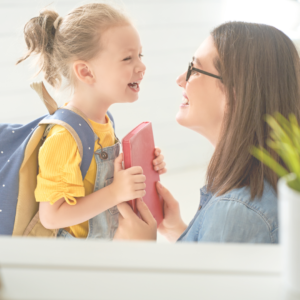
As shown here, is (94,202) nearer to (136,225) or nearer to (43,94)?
(136,225)

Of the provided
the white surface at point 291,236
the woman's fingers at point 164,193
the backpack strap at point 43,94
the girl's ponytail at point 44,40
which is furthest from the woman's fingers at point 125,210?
the white surface at point 291,236

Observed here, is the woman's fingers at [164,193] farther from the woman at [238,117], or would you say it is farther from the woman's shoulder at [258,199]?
the woman's shoulder at [258,199]

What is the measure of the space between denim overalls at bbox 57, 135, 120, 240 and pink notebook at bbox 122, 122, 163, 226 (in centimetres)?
9

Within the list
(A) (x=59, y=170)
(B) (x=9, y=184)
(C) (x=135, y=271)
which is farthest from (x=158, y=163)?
(C) (x=135, y=271)

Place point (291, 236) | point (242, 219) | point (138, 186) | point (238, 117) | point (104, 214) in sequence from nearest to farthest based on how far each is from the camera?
point (291, 236), point (242, 219), point (238, 117), point (138, 186), point (104, 214)

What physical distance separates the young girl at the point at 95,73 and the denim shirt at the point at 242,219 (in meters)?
0.32

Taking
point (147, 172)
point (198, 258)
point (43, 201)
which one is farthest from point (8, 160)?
point (198, 258)

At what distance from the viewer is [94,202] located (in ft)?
3.61

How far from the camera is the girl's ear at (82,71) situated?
1248mm

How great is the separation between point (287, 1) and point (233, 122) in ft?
4.60

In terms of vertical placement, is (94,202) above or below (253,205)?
below

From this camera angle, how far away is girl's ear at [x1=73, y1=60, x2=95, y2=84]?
4.09ft

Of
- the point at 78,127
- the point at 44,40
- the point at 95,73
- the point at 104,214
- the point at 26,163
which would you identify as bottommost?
the point at 104,214

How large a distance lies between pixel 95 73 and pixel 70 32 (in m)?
0.17
